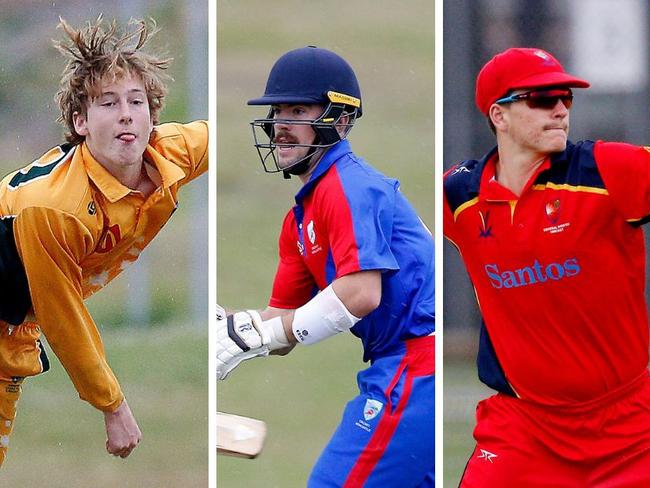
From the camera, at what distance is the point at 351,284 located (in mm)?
3848

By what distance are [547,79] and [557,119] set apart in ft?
0.39

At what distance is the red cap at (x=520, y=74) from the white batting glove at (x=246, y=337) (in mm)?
955

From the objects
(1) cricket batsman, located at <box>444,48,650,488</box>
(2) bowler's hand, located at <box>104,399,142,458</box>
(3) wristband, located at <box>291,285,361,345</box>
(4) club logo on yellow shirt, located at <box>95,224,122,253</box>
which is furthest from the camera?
(2) bowler's hand, located at <box>104,399,142,458</box>

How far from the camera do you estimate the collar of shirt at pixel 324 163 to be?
13.3 feet

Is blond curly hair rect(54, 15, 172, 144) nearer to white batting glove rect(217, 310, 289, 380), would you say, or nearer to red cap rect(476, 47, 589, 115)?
white batting glove rect(217, 310, 289, 380)

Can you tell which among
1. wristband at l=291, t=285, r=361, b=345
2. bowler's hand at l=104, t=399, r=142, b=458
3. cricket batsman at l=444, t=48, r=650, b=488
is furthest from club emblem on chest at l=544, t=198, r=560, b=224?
bowler's hand at l=104, t=399, r=142, b=458

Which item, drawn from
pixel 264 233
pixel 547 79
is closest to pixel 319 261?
pixel 264 233

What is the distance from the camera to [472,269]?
3.90 metres

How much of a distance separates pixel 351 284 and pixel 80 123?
42.6 inches

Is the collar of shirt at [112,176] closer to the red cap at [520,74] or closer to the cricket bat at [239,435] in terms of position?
the cricket bat at [239,435]

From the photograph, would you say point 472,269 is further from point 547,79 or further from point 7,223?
point 7,223

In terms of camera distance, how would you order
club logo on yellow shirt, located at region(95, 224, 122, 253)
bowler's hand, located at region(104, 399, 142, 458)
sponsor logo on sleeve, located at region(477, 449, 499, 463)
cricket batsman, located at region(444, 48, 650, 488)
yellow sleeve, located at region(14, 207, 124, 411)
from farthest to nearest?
bowler's hand, located at region(104, 399, 142, 458) < club logo on yellow shirt, located at region(95, 224, 122, 253) < yellow sleeve, located at region(14, 207, 124, 411) < sponsor logo on sleeve, located at region(477, 449, 499, 463) < cricket batsman, located at region(444, 48, 650, 488)

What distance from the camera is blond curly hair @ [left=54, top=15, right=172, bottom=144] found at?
13.6 feet

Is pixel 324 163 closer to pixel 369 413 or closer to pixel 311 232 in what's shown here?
pixel 311 232
